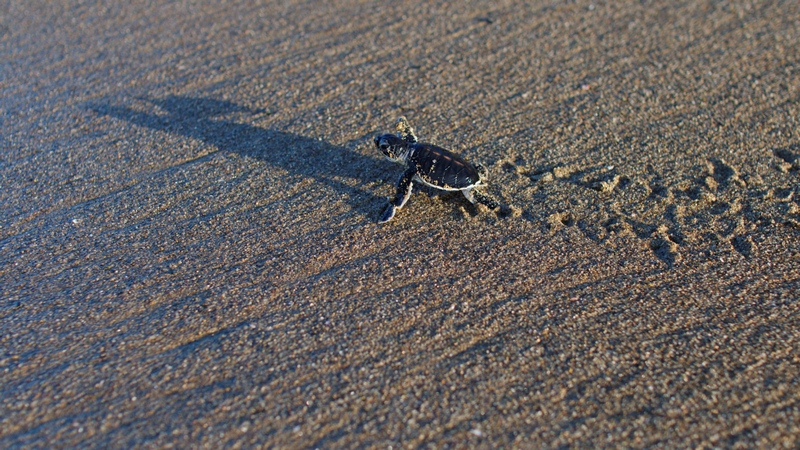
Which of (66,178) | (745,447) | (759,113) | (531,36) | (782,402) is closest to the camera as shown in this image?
(745,447)

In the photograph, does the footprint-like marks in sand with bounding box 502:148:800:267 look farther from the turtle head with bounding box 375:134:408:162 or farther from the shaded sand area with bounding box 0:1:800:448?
the turtle head with bounding box 375:134:408:162

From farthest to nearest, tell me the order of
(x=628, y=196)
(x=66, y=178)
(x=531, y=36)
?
(x=531, y=36)
(x=66, y=178)
(x=628, y=196)

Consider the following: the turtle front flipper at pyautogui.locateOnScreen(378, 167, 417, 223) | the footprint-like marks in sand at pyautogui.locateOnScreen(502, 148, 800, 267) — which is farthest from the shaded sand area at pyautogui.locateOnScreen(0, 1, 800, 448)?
the turtle front flipper at pyautogui.locateOnScreen(378, 167, 417, 223)

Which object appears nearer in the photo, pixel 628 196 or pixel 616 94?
pixel 628 196

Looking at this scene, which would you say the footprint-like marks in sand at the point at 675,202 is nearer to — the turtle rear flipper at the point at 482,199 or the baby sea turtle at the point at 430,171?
the turtle rear flipper at the point at 482,199

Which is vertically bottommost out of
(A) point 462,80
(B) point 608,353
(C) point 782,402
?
(C) point 782,402

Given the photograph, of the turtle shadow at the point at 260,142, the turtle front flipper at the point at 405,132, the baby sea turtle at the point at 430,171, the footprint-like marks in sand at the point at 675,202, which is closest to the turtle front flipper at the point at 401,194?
the baby sea turtle at the point at 430,171

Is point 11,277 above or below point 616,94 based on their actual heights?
above

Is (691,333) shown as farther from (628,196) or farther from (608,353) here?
(628,196)

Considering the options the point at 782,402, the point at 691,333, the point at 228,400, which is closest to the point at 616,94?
the point at 691,333
